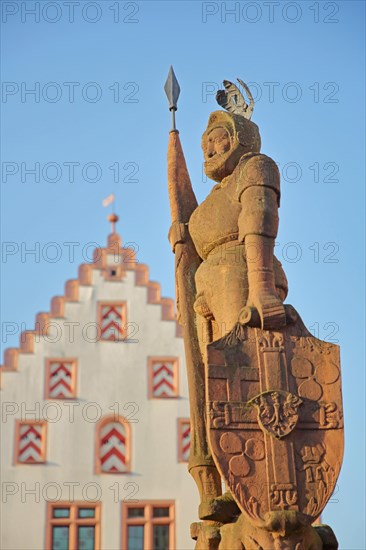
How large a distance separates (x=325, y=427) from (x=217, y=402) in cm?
72

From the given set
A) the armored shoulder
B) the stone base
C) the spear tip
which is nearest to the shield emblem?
the stone base

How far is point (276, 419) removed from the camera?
648 centimetres

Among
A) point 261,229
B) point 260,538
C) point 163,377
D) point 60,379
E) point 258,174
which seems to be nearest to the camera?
point 260,538

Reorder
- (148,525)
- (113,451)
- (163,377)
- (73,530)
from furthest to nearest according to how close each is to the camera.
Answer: (163,377) → (113,451) → (148,525) → (73,530)

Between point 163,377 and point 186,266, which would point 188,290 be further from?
point 163,377

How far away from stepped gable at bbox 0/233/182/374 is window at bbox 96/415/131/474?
2628mm

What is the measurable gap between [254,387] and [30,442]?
1811 cm

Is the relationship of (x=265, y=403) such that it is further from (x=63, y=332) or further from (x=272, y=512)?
(x=63, y=332)

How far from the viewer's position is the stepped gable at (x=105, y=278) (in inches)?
987

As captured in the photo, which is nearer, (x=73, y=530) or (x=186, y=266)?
(x=186, y=266)

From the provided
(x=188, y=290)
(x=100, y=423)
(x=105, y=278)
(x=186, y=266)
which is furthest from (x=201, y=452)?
(x=105, y=278)

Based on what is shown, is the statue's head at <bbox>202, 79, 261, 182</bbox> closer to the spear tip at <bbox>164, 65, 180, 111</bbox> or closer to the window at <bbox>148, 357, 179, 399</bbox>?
the spear tip at <bbox>164, 65, 180, 111</bbox>

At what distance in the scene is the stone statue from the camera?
6348 millimetres

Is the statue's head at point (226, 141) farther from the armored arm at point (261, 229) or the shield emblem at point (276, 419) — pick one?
the shield emblem at point (276, 419)
